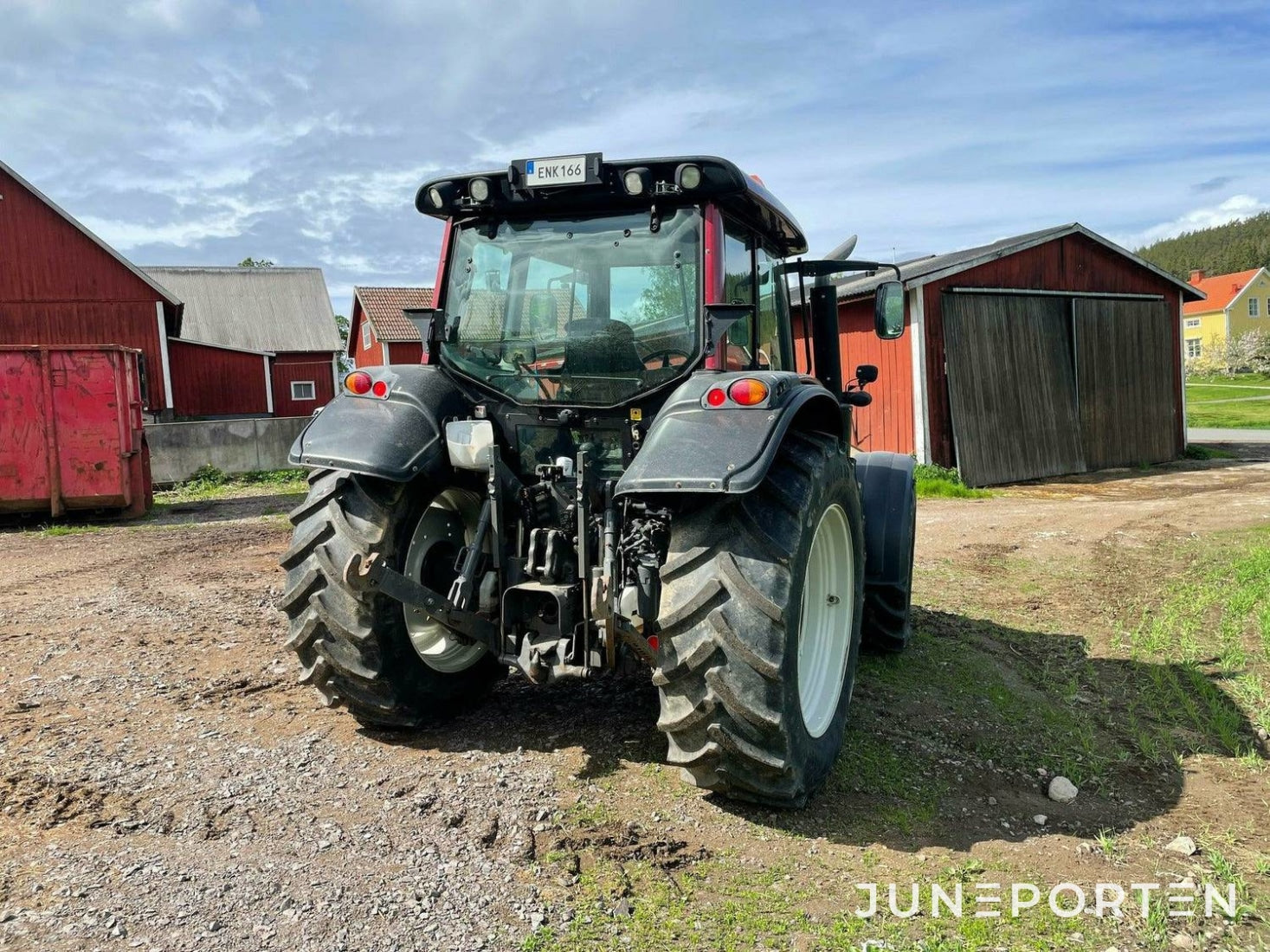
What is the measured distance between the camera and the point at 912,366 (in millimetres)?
14445

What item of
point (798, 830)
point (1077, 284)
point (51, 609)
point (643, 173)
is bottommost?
point (798, 830)

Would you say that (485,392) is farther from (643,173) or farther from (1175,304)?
(1175,304)

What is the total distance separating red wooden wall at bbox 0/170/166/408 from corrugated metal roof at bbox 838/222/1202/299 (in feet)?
50.7

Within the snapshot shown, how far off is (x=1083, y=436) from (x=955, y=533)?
26.4 ft

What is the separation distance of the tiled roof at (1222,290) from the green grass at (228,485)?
70.2m

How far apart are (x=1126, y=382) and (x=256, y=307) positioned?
32.2 metres

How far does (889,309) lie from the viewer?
478 cm

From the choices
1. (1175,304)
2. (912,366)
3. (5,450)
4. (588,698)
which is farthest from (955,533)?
(1175,304)

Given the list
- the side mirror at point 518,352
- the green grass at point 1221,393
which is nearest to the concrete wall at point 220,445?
the side mirror at point 518,352

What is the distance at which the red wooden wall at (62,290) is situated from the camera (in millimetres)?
21547

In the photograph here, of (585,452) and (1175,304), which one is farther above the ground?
(1175,304)

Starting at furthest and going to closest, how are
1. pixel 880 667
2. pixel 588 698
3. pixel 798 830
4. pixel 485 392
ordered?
pixel 880 667
pixel 588 698
pixel 485 392
pixel 798 830

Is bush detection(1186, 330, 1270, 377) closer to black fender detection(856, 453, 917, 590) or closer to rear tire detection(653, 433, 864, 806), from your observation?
black fender detection(856, 453, 917, 590)

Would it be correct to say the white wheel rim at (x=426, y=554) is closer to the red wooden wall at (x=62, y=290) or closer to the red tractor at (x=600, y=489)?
the red tractor at (x=600, y=489)
